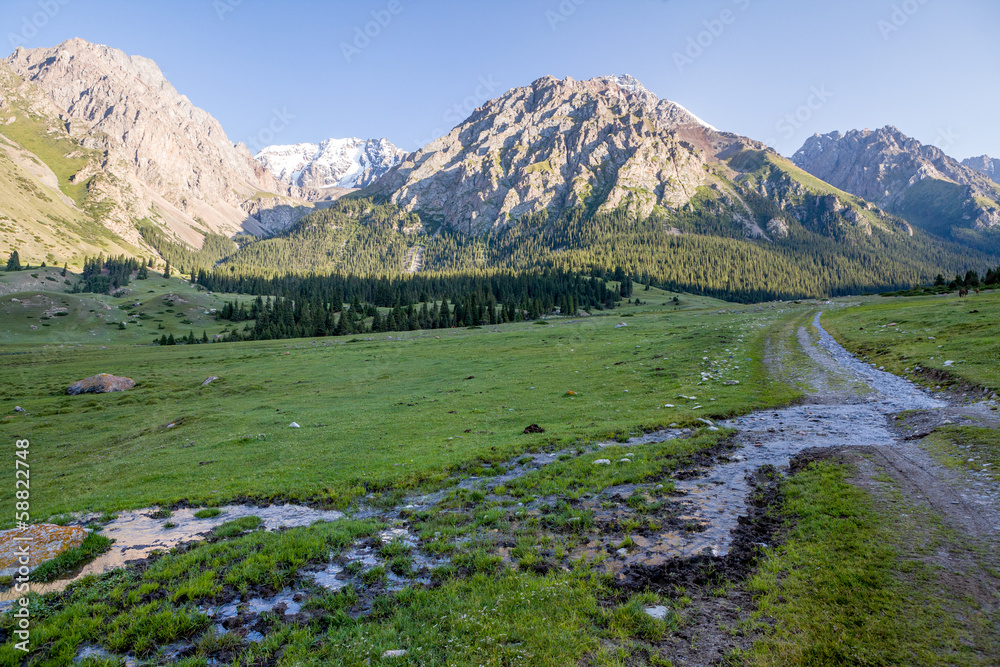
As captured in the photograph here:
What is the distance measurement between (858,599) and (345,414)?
89.5 ft

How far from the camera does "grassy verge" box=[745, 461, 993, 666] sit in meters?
6.05

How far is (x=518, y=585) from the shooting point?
8711 millimetres

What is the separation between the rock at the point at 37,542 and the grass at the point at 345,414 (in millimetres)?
3723

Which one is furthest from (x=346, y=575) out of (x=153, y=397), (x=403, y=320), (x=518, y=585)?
(x=403, y=320)

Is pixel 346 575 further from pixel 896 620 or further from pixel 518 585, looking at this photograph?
pixel 896 620

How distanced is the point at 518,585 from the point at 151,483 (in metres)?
17.9

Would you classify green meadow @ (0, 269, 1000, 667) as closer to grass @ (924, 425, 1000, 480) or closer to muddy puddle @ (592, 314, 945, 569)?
grass @ (924, 425, 1000, 480)

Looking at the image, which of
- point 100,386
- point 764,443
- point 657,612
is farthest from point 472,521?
point 100,386

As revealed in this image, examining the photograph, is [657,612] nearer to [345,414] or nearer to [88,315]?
[345,414]

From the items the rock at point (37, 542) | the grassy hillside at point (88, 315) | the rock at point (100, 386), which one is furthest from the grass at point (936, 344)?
the grassy hillside at point (88, 315)

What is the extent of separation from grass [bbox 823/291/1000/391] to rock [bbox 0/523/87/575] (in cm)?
3591

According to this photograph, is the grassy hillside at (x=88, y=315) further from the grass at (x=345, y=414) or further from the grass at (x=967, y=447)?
the grass at (x=967, y=447)

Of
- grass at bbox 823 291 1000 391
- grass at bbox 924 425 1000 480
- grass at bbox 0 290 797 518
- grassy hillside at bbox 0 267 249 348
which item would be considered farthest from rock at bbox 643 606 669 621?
grassy hillside at bbox 0 267 249 348

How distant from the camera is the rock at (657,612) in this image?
24.6 feet
